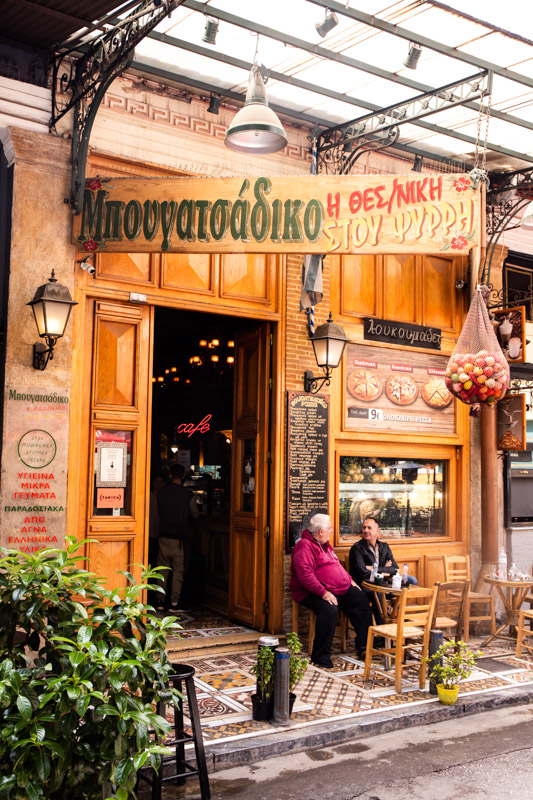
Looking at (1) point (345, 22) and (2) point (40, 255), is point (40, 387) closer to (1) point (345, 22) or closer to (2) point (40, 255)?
(2) point (40, 255)

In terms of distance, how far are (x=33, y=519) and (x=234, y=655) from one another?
9.20 feet

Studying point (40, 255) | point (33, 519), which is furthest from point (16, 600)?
point (40, 255)

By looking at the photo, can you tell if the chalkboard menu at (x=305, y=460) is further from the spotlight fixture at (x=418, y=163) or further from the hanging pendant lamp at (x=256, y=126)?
the spotlight fixture at (x=418, y=163)

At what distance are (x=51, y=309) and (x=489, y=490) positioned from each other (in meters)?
6.70

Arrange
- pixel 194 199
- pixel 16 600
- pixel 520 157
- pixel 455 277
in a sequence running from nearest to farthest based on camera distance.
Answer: pixel 16 600, pixel 194 199, pixel 520 157, pixel 455 277

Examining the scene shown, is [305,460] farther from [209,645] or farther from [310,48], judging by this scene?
[310,48]

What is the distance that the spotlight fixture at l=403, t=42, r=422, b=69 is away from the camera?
7129mm

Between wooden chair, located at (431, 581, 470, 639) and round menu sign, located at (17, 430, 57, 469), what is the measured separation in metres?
4.43

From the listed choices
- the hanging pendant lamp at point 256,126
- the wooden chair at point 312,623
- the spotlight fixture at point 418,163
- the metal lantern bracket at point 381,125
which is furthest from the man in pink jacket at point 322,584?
the spotlight fixture at point 418,163

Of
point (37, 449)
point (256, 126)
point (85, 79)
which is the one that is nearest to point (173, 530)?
point (37, 449)

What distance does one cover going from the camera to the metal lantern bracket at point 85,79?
656cm

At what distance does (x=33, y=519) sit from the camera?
6996 millimetres

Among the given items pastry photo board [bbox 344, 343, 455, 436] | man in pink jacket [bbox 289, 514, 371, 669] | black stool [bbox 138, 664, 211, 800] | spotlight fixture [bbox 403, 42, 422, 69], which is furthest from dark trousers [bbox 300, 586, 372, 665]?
spotlight fixture [bbox 403, 42, 422, 69]

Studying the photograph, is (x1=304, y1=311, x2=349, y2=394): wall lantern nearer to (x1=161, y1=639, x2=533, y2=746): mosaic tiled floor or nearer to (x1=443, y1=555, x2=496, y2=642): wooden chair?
(x1=443, y1=555, x2=496, y2=642): wooden chair
